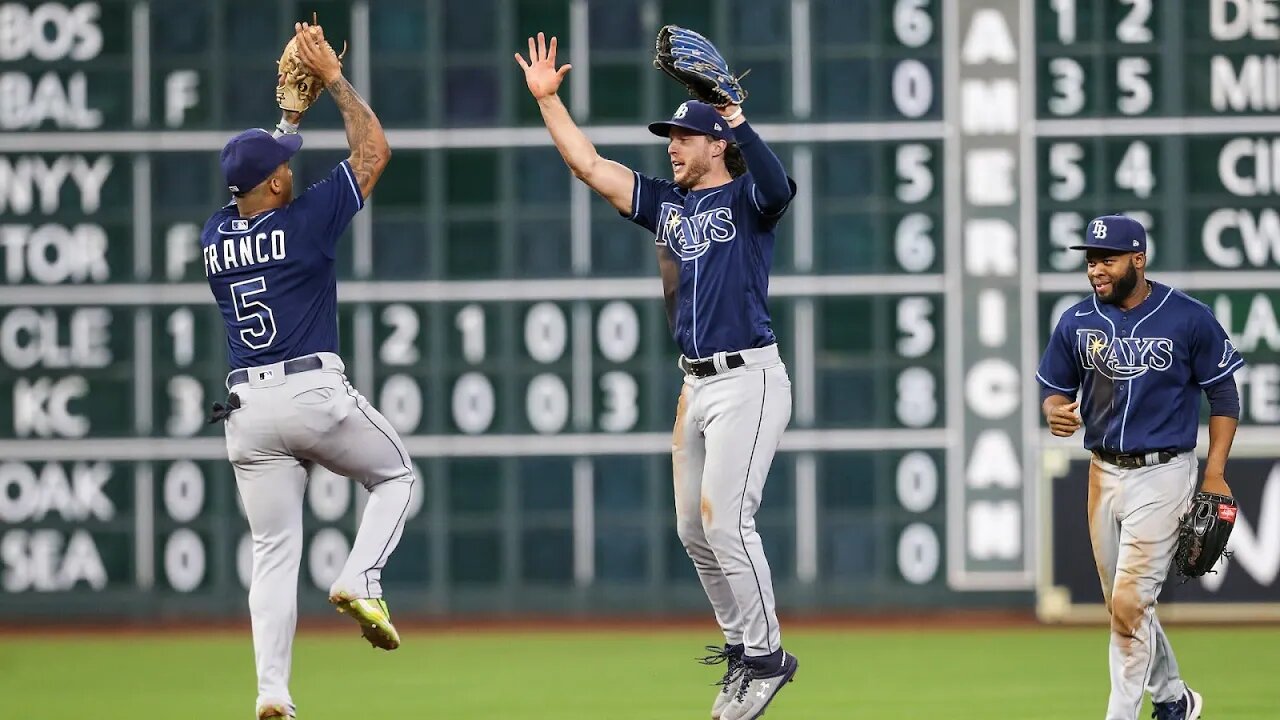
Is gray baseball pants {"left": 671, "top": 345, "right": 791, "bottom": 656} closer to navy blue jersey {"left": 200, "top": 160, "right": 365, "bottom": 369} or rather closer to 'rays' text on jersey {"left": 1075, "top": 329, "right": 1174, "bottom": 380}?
'rays' text on jersey {"left": 1075, "top": 329, "right": 1174, "bottom": 380}

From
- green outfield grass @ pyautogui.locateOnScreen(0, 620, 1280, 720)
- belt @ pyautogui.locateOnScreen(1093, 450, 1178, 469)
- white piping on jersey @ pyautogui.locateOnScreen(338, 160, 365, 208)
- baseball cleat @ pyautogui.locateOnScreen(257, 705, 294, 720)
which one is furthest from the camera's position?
green outfield grass @ pyautogui.locateOnScreen(0, 620, 1280, 720)

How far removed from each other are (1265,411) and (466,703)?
17.4ft

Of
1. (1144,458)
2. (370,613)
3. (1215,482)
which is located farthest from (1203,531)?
(370,613)

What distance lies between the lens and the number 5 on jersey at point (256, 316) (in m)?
6.79

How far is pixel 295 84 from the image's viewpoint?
23.5ft

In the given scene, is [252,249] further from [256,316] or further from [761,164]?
[761,164]

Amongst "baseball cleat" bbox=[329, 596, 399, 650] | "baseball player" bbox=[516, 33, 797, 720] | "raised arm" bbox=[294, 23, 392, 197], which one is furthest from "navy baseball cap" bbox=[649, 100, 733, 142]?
"baseball cleat" bbox=[329, 596, 399, 650]

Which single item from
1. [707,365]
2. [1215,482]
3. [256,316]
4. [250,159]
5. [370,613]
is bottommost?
[370,613]

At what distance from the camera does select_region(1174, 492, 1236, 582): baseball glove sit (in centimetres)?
678

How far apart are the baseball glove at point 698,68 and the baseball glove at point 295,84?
1200 mm

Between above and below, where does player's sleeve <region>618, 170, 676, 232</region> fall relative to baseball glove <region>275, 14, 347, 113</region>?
below

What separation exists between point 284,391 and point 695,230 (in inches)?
61.8

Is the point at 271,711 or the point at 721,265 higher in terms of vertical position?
the point at 721,265

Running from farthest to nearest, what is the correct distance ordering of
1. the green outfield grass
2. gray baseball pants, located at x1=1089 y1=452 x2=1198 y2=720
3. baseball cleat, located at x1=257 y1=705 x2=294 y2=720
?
the green outfield grass < gray baseball pants, located at x1=1089 y1=452 x2=1198 y2=720 < baseball cleat, located at x1=257 y1=705 x2=294 y2=720
